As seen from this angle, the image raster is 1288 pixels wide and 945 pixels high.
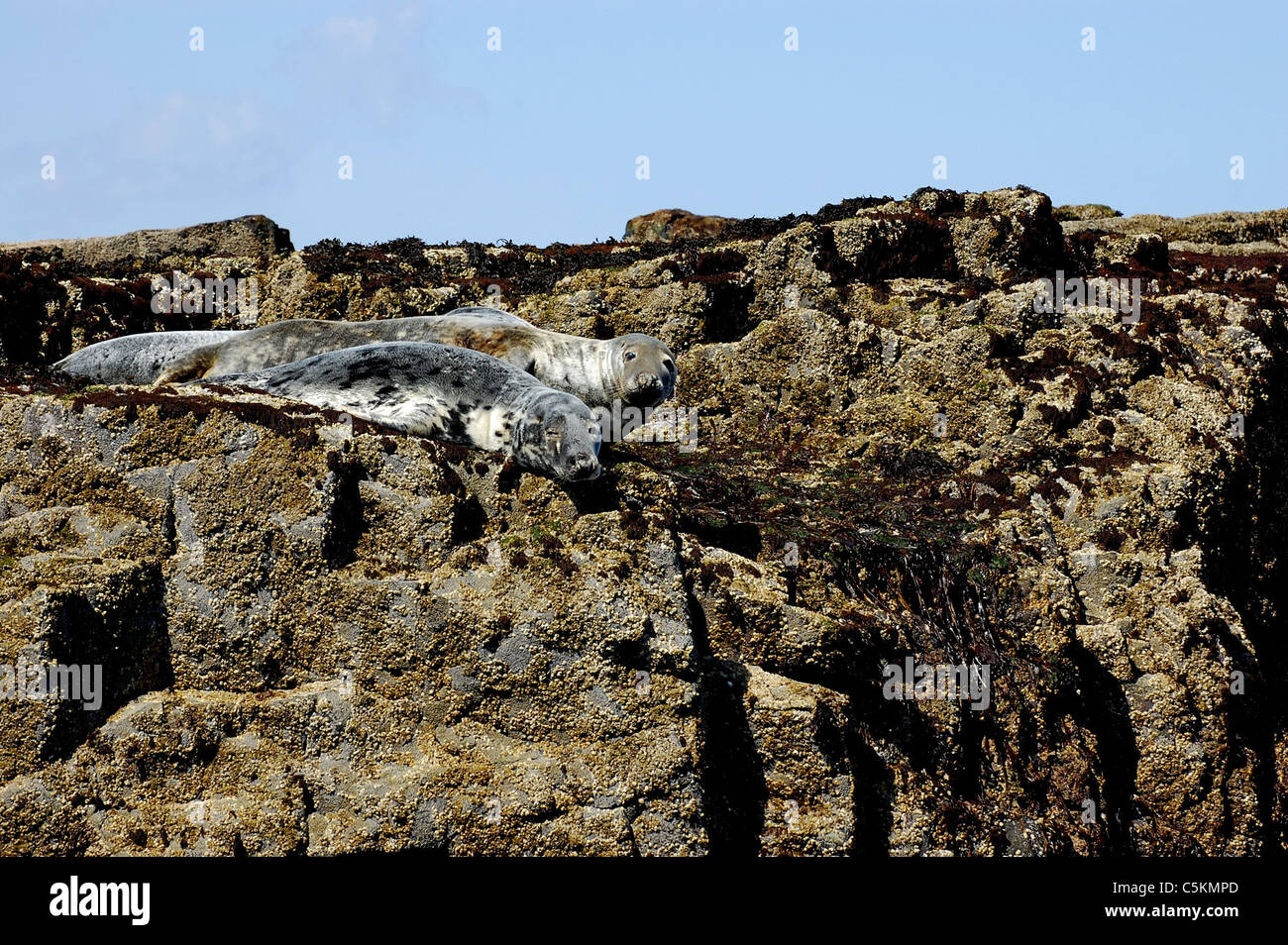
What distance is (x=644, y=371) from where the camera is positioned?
11.4 m

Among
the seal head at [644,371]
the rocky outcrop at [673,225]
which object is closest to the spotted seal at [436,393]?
the seal head at [644,371]

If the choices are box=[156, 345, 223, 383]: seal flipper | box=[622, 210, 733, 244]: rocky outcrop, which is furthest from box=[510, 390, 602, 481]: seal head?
box=[622, 210, 733, 244]: rocky outcrop

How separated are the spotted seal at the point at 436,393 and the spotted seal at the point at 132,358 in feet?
7.96

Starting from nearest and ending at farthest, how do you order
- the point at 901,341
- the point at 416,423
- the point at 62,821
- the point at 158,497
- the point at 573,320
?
the point at 62,821, the point at 158,497, the point at 416,423, the point at 901,341, the point at 573,320

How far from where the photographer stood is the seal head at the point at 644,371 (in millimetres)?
→ 11336

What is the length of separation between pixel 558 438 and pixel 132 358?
6.26m

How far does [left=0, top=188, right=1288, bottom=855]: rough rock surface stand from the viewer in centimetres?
693

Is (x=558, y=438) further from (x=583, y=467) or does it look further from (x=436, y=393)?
(x=436, y=393)

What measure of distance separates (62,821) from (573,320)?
27.6 ft

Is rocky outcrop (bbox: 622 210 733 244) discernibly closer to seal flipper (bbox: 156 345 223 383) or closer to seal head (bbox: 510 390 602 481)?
seal flipper (bbox: 156 345 223 383)

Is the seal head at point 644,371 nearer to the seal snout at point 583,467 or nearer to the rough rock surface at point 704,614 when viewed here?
the rough rock surface at point 704,614

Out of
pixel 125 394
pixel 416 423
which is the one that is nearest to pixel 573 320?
pixel 416 423

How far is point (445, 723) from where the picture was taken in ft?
23.6
